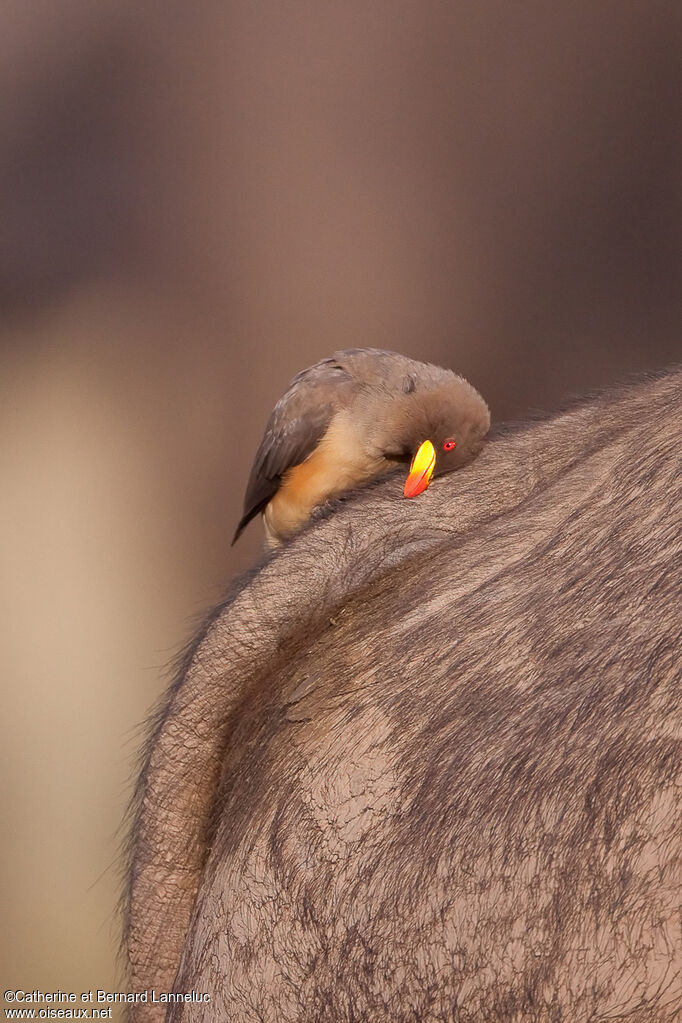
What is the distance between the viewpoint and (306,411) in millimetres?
1127

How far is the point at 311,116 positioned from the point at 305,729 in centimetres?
120

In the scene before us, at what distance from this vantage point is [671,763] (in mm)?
513

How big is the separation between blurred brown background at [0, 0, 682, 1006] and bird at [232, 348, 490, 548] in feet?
1.84

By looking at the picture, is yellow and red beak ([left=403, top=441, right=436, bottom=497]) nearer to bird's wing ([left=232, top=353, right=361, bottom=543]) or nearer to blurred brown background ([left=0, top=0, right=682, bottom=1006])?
bird's wing ([left=232, top=353, right=361, bottom=543])

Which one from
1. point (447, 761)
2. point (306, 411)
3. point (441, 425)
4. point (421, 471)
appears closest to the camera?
point (447, 761)

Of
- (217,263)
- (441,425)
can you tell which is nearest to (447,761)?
(441,425)

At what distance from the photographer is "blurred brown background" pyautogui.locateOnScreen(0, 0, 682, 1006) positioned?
1.61 metres

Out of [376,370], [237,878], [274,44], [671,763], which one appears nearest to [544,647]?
[671,763]

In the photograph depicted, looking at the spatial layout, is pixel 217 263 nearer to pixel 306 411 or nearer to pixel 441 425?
pixel 306 411

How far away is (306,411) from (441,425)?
178 millimetres

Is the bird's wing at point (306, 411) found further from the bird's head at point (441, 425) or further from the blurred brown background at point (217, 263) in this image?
the blurred brown background at point (217, 263)

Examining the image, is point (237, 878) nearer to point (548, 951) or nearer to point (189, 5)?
point (548, 951)

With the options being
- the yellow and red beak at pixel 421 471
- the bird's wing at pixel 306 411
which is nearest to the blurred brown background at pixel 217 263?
the bird's wing at pixel 306 411

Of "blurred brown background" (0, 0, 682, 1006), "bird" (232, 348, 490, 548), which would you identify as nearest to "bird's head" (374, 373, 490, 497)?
"bird" (232, 348, 490, 548)
